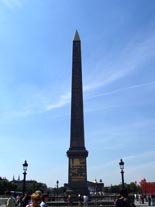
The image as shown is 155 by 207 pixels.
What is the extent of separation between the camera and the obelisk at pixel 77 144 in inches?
1458

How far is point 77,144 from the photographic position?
38.0 m

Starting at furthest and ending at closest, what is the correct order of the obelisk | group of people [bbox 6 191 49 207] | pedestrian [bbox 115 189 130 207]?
the obelisk, pedestrian [bbox 115 189 130 207], group of people [bbox 6 191 49 207]

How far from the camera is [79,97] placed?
1538 inches

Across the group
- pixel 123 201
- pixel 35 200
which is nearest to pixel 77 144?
pixel 123 201

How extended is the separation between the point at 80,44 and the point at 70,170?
15729 millimetres

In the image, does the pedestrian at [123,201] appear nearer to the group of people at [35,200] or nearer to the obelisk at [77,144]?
the group of people at [35,200]

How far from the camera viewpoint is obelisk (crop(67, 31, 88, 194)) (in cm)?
3703

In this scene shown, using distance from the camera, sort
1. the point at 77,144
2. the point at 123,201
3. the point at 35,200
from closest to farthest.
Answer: the point at 35,200 → the point at 123,201 → the point at 77,144

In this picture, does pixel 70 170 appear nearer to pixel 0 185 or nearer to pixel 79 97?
pixel 79 97

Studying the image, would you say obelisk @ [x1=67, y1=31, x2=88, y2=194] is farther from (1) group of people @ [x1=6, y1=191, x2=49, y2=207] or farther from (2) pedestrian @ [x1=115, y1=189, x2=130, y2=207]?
(2) pedestrian @ [x1=115, y1=189, x2=130, y2=207]

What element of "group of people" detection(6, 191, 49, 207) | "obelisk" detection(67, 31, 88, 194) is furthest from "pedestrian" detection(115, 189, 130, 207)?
"obelisk" detection(67, 31, 88, 194)

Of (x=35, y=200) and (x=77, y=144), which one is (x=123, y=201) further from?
(x=77, y=144)

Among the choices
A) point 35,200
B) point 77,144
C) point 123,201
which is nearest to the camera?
point 35,200

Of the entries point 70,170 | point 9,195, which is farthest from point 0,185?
point 9,195
